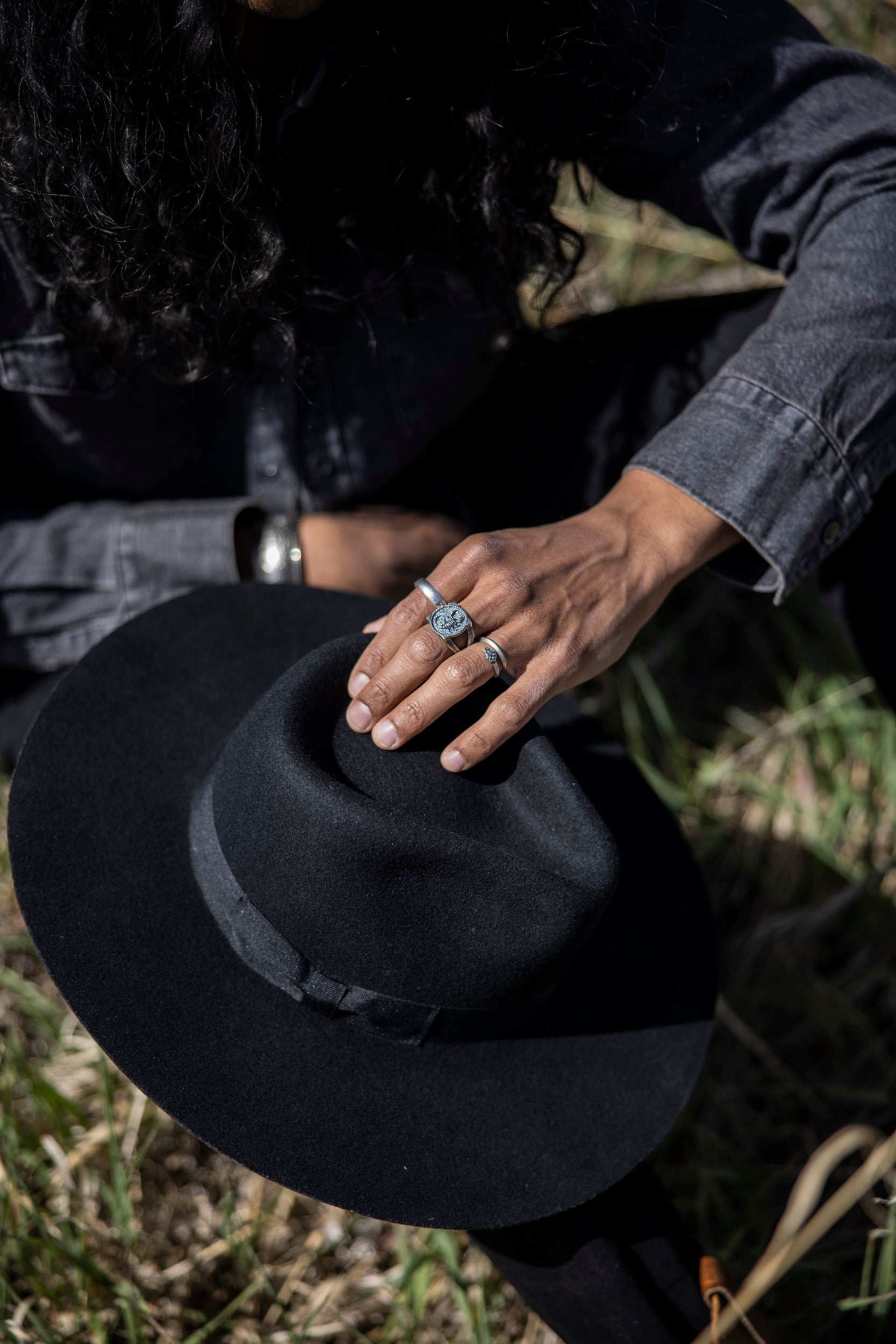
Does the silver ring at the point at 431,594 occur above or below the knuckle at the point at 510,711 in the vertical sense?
above

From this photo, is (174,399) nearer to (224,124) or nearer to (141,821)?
(224,124)

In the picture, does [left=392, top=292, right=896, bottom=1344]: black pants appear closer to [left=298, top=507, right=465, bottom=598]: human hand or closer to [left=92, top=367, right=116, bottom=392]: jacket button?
[left=298, top=507, right=465, bottom=598]: human hand

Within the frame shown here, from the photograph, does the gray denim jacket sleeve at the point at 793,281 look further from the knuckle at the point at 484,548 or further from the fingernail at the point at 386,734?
the fingernail at the point at 386,734

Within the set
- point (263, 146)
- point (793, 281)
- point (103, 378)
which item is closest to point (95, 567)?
point (103, 378)

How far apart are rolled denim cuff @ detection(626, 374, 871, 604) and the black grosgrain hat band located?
1.96 feet

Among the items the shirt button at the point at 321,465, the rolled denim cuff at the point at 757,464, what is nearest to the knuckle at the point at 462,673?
the rolled denim cuff at the point at 757,464

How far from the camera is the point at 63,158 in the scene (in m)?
0.93

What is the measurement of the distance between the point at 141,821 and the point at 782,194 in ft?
3.69

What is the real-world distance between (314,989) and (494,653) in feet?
1.16

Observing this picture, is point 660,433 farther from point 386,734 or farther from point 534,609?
point 386,734

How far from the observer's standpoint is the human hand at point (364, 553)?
1.38 metres

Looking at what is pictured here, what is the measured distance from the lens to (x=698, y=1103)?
5.15ft

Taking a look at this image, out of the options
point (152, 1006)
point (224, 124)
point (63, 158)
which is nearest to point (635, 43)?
point (224, 124)

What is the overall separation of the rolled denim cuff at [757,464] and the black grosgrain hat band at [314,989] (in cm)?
60
